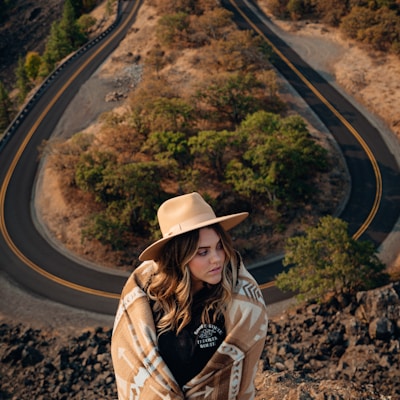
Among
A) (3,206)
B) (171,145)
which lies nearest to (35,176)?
(3,206)

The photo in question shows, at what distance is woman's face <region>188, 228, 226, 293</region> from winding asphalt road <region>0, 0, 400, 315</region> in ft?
85.6

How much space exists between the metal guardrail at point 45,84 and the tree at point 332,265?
1322 inches

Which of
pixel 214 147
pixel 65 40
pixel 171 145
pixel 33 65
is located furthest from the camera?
pixel 33 65

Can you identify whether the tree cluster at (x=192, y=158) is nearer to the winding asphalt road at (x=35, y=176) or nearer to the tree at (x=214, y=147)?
the tree at (x=214, y=147)

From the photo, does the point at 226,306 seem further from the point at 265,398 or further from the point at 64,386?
the point at 64,386

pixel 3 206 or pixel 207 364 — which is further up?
pixel 207 364

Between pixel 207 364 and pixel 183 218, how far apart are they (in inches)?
76.1

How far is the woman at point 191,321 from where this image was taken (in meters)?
6.48

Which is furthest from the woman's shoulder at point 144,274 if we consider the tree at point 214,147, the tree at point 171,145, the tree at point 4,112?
the tree at point 4,112

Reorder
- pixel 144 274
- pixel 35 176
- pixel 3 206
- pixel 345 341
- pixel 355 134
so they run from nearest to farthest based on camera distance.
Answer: pixel 144 274 → pixel 345 341 → pixel 3 206 → pixel 35 176 → pixel 355 134

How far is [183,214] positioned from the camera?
21.9ft

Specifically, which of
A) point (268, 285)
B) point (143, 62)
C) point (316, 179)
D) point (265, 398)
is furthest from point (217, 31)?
point (265, 398)

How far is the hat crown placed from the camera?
6605 mm

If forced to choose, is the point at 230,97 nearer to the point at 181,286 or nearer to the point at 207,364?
the point at 181,286
